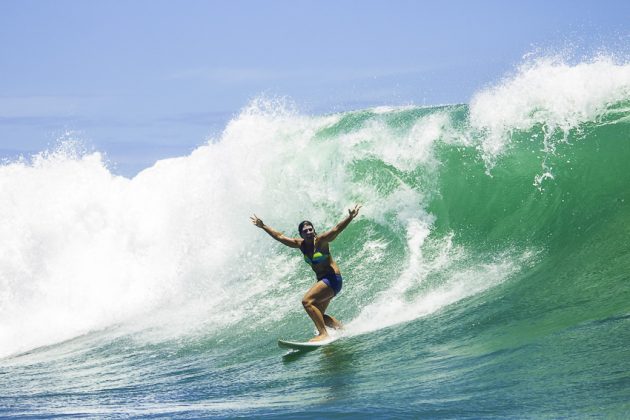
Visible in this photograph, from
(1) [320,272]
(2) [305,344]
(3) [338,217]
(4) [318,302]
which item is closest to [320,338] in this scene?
(2) [305,344]

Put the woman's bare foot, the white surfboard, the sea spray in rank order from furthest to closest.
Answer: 1. the sea spray
2. the woman's bare foot
3. the white surfboard

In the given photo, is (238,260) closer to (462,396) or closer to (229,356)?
(229,356)

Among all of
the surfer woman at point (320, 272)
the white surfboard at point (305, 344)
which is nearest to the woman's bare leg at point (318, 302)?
the surfer woman at point (320, 272)

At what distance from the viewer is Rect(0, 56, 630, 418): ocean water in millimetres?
6188

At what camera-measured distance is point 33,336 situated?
1340 centimetres

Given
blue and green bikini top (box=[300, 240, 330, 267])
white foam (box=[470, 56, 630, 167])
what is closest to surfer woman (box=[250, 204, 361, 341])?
blue and green bikini top (box=[300, 240, 330, 267])

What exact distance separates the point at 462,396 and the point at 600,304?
256 centimetres

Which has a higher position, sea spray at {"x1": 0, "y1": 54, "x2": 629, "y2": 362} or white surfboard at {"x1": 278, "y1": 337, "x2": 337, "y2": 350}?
sea spray at {"x1": 0, "y1": 54, "x2": 629, "y2": 362}

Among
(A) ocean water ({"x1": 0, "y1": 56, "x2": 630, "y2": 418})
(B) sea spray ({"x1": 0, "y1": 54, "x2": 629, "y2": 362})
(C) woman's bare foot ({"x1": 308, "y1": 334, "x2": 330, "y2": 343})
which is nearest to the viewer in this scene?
(A) ocean water ({"x1": 0, "y1": 56, "x2": 630, "y2": 418})

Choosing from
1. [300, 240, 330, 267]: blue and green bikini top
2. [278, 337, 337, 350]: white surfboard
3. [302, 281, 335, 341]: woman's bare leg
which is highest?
[300, 240, 330, 267]: blue and green bikini top

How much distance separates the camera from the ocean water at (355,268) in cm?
619

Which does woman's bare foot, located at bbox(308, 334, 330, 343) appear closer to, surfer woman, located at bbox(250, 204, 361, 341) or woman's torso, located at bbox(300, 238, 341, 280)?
surfer woman, located at bbox(250, 204, 361, 341)

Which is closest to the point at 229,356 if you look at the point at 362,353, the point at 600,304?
the point at 362,353

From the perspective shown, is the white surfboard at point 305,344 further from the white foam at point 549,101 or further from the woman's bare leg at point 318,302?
the white foam at point 549,101
